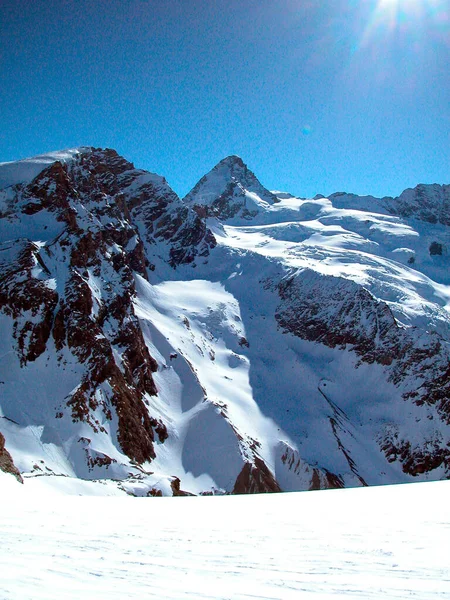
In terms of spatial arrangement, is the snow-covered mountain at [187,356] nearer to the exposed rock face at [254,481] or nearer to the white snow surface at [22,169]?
the exposed rock face at [254,481]

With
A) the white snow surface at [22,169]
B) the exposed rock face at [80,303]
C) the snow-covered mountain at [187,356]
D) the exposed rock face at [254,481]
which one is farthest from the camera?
the white snow surface at [22,169]

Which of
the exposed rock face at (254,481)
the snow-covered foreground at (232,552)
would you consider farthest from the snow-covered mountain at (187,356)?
the snow-covered foreground at (232,552)

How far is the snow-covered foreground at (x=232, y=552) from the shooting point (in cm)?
778

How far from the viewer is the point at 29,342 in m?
67.7

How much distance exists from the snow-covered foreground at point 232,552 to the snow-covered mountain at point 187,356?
51.0 ft

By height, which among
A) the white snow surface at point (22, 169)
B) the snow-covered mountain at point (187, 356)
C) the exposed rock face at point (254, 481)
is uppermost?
the white snow surface at point (22, 169)

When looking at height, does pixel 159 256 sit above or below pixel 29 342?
above

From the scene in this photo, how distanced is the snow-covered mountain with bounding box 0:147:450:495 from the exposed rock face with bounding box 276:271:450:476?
0.36m

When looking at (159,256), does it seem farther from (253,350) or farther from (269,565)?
(269,565)

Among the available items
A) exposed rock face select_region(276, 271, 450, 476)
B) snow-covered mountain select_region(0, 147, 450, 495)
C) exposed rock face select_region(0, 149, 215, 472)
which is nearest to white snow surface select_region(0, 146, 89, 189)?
snow-covered mountain select_region(0, 147, 450, 495)

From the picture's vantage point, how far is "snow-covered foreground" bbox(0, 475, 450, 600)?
778cm

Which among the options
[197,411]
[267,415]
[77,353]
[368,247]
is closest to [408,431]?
[267,415]

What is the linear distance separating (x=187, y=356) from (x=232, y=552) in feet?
271

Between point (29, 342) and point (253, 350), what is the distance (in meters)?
56.0
